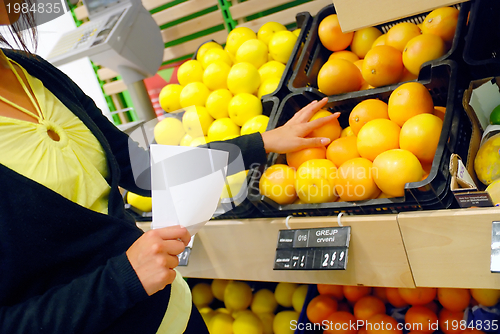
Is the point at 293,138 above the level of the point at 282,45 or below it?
below

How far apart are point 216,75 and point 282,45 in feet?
0.97

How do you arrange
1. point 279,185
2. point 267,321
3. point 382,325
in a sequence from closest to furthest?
point 279,185 < point 382,325 < point 267,321

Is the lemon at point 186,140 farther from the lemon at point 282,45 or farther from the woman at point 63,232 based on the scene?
the woman at point 63,232

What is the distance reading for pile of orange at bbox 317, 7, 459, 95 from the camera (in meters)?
1.13

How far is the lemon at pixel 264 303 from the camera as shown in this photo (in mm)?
1646

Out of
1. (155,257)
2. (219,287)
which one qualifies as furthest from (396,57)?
(219,287)

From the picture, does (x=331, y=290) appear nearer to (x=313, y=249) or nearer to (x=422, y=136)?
(x=313, y=249)

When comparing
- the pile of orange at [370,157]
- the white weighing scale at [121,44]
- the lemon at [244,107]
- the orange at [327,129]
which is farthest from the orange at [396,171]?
the white weighing scale at [121,44]

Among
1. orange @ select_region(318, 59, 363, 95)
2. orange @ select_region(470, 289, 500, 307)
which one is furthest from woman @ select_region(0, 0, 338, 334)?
orange @ select_region(470, 289, 500, 307)

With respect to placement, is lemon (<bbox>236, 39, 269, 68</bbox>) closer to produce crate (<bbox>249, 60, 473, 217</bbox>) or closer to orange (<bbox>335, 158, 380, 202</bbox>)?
produce crate (<bbox>249, 60, 473, 217</bbox>)

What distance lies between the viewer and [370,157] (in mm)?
1039

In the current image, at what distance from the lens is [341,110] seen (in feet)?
4.21

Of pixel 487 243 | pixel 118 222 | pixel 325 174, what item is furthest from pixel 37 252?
pixel 487 243

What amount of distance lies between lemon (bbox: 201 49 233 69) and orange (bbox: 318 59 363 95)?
1.93 feet
